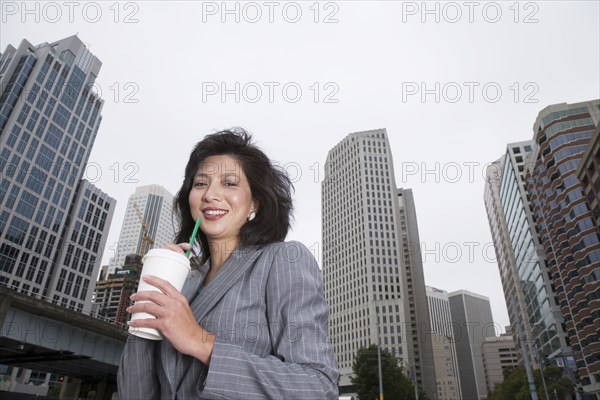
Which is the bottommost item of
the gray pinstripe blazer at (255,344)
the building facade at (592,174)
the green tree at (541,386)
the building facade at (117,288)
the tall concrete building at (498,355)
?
the gray pinstripe blazer at (255,344)

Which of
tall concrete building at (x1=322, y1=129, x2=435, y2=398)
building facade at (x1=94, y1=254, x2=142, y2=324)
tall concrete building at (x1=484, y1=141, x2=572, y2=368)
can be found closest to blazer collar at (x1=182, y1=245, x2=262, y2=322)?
tall concrete building at (x1=484, y1=141, x2=572, y2=368)

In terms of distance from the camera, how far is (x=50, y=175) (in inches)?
2982

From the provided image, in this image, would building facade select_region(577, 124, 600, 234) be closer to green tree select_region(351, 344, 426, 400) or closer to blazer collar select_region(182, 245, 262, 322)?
green tree select_region(351, 344, 426, 400)

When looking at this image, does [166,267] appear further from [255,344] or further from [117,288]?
[117,288]

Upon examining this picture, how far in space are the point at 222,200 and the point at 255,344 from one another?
1.03 m

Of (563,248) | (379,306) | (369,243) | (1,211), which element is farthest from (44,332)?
(369,243)

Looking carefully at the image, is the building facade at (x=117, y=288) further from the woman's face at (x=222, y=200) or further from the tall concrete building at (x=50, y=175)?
the woman's face at (x=222, y=200)

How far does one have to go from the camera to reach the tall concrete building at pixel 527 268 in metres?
78.6

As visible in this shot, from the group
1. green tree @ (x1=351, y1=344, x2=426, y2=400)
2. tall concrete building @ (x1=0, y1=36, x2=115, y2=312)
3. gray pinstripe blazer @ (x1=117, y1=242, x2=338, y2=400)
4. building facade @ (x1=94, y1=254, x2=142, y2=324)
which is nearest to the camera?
gray pinstripe blazer @ (x1=117, y1=242, x2=338, y2=400)

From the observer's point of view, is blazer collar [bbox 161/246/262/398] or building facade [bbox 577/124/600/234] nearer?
blazer collar [bbox 161/246/262/398]

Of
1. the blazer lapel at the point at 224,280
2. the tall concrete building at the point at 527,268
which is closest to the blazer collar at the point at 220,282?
the blazer lapel at the point at 224,280

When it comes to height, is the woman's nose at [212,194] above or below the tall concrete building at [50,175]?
below

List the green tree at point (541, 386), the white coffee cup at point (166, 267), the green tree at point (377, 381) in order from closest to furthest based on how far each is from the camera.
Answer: the white coffee cup at point (166, 267) < the green tree at point (541, 386) < the green tree at point (377, 381)

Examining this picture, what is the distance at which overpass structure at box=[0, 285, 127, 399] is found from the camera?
1936 centimetres
